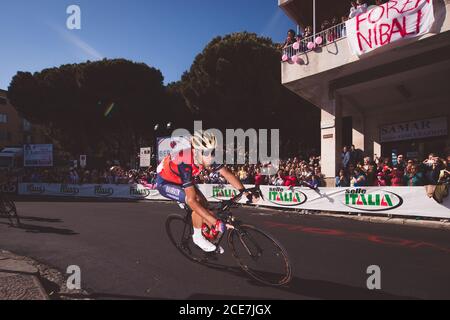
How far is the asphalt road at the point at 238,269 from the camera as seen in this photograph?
423cm

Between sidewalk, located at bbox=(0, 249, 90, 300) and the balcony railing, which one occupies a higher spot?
the balcony railing

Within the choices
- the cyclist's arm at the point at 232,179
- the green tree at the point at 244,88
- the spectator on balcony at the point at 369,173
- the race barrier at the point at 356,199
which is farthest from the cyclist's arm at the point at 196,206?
the green tree at the point at 244,88

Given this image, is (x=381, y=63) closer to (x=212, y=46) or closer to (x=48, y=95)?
(x=212, y=46)

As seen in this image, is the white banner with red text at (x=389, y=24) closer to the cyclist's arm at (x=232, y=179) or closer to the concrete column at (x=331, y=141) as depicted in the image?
the concrete column at (x=331, y=141)

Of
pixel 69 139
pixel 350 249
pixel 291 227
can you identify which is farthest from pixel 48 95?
pixel 350 249

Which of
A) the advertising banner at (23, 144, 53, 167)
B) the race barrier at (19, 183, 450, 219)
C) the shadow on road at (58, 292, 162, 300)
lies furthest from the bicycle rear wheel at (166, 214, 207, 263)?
the advertising banner at (23, 144, 53, 167)

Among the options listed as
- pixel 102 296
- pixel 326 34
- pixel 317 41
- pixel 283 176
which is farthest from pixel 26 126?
pixel 102 296

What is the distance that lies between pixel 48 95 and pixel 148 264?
39291 millimetres

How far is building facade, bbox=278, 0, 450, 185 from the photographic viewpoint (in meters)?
12.9

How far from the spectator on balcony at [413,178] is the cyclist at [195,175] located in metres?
8.30

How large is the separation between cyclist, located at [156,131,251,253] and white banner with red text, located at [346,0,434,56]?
10306mm

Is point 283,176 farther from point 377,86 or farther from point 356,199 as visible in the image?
point 377,86

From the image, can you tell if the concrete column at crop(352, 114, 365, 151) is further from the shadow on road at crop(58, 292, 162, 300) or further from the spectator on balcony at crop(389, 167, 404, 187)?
the shadow on road at crop(58, 292, 162, 300)

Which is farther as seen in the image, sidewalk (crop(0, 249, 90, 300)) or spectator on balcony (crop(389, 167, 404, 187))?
spectator on balcony (crop(389, 167, 404, 187))
